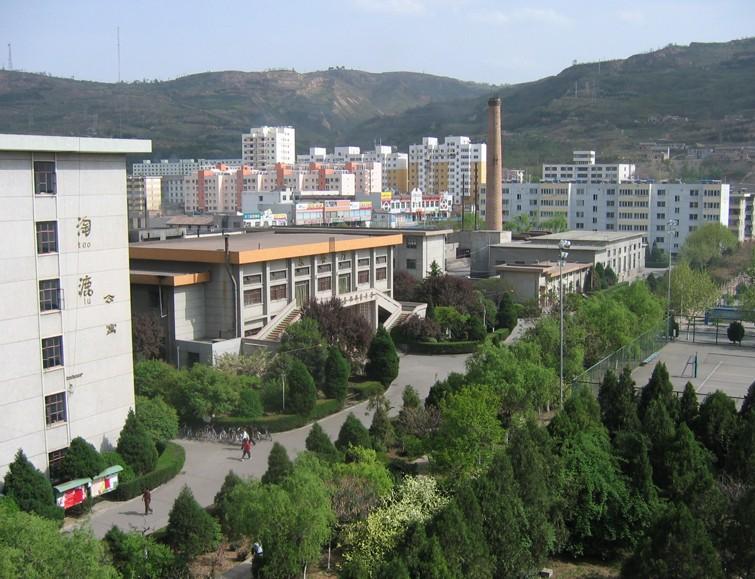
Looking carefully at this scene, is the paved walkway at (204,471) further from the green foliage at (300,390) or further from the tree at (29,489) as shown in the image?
the tree at (29,489)

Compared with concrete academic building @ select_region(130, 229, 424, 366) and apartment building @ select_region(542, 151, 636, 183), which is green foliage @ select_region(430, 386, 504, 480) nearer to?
concrete academic building @ select_region(130, 229, 424, 366)

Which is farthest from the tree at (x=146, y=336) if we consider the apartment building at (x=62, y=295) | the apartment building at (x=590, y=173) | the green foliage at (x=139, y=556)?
the apartment building at (x=590, y=173)

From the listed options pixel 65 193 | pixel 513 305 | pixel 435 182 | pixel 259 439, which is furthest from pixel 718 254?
pixel 435 182

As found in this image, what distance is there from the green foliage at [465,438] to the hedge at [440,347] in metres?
15.6

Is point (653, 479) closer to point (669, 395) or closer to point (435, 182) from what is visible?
point (669, 395)

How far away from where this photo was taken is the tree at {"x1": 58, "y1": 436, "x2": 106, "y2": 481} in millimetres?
17547

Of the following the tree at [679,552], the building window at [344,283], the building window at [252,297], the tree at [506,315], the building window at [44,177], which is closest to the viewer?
the tree at [679,552]

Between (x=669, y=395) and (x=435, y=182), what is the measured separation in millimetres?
101131

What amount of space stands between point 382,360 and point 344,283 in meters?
8.38

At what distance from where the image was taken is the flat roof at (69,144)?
55.4 feet

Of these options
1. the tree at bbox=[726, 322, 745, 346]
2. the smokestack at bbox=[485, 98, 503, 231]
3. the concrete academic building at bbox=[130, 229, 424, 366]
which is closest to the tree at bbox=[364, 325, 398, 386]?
the concrete academic building at bbox=[130, 229, 424, 366]

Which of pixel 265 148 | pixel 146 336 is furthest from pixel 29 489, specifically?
pixel 265 148

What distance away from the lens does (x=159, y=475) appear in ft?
61.6

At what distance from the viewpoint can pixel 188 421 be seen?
2266 centimetres
